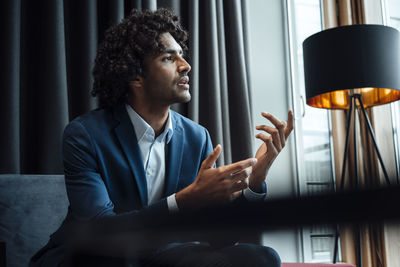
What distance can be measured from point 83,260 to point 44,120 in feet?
3.81

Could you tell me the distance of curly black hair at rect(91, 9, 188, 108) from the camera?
1.42m

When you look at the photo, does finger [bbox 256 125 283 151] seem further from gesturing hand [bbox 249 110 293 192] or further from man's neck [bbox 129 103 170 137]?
man's neck [bbox 129 103 170 137]

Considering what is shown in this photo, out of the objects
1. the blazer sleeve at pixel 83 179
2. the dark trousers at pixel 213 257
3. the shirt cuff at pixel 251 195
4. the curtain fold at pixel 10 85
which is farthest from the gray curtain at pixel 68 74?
the shirt cuff at pixel 251 195

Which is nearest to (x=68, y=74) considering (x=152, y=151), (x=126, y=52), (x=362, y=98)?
(x=126, y=52)

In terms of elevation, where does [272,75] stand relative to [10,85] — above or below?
above

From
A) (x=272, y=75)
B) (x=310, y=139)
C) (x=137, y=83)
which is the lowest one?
(x=310, y=139)

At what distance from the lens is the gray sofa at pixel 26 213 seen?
4.34ft

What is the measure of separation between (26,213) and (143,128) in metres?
0.52

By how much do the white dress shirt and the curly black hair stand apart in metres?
0.14

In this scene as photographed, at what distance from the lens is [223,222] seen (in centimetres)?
30

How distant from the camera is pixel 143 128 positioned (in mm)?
1295

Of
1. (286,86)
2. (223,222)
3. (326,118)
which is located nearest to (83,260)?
(223,222)

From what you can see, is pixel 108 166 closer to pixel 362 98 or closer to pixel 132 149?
pixel 132 149

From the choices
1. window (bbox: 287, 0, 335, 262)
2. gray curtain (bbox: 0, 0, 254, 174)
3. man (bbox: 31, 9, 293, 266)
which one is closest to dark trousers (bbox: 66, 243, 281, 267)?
man (bbox: 31, 9, 293, 266)
